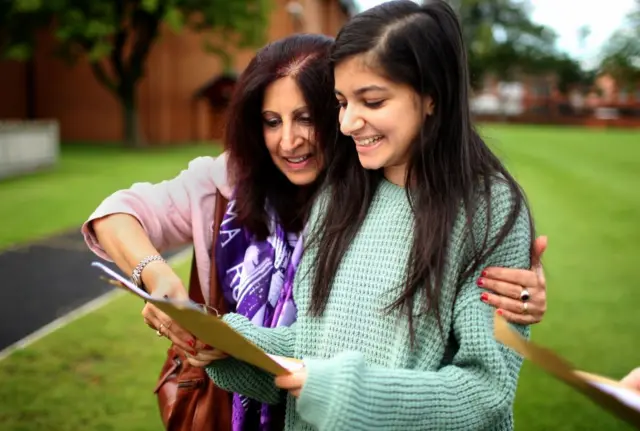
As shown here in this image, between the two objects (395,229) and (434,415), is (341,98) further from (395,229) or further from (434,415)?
(434,415)

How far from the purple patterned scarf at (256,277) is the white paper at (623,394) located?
953mm

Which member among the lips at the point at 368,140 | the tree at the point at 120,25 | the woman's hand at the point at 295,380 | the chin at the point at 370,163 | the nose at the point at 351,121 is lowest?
the woman's hand at the point at 295,380

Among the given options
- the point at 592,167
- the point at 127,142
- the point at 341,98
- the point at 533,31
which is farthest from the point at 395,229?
the point at 533,31

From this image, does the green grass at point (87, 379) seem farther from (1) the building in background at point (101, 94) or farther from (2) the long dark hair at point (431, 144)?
(1) the building in background at point (101, 94)

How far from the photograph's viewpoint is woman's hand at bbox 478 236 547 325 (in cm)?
172

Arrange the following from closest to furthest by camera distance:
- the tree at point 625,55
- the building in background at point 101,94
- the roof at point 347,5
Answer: the building in background at point 101,94 < the tree at point 625,55 < the roof at point 347,5

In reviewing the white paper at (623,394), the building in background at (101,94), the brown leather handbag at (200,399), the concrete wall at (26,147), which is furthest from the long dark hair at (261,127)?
the building in background at (101,94)

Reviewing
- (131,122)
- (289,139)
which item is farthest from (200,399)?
(131,122)

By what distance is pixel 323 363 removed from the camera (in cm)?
159

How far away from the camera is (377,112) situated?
1.75 meters

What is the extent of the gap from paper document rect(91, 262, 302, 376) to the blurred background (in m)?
0.92

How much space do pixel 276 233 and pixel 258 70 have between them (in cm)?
50

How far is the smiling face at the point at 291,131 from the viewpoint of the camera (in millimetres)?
2211

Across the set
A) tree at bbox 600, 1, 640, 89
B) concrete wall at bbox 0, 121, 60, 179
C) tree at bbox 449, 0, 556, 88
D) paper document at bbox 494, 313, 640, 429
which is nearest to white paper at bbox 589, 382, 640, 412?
paper document at bbox 494, 313, 640, 429
